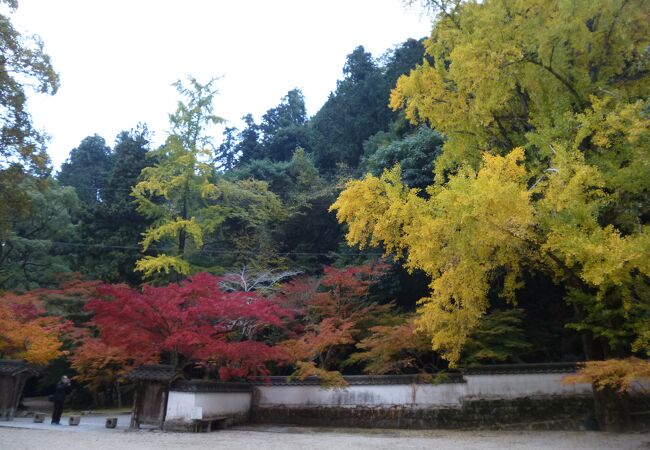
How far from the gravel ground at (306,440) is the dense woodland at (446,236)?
54.9 inches

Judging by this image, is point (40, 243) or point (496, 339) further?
point (40, 243)

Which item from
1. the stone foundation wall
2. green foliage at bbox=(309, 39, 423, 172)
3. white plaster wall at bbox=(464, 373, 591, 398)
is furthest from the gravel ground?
green foliage at bbox=(309, 39, 423, 172)

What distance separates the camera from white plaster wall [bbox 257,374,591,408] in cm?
1041

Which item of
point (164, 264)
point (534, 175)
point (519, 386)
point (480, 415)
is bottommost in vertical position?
point (480, 415)

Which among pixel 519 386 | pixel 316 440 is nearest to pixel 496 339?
pixel 519 386

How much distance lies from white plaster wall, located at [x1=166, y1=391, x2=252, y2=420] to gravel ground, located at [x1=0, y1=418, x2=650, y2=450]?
59 cm

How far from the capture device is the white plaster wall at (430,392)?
1041 cm

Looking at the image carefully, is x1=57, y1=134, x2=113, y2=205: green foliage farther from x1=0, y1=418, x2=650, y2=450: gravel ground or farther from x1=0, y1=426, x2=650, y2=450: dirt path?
x1=0, y1=426, x2=650, y2=450: dirt path

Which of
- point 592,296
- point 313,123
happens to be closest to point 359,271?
point 592,296

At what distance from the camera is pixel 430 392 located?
1118 centimetres

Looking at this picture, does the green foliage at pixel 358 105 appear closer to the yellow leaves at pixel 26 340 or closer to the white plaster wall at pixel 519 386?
the white plaster wall at pixel 519 386

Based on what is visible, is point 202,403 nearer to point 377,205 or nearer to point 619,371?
point 377,205

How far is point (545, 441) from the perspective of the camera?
28.2 ft

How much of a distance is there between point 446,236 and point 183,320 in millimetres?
6225
